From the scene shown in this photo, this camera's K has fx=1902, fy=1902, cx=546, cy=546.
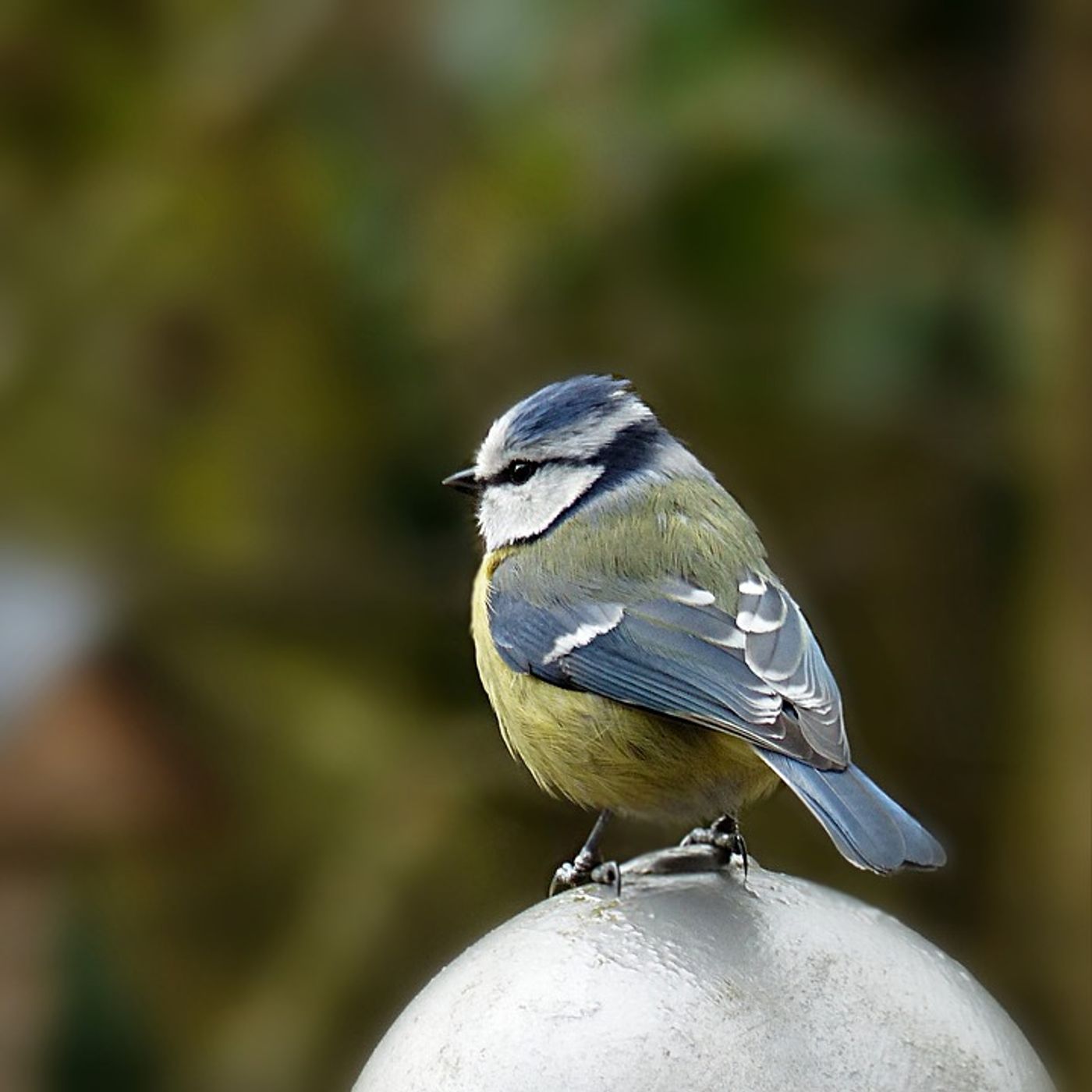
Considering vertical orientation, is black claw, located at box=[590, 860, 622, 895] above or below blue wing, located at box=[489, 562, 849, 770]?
below

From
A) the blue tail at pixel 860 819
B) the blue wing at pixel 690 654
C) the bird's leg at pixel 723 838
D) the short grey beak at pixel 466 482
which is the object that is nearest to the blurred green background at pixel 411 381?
the short grey beak at pixel 466 482

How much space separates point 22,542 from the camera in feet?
10.2

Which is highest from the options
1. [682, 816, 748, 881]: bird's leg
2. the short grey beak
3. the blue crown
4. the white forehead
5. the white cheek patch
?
the blue crown

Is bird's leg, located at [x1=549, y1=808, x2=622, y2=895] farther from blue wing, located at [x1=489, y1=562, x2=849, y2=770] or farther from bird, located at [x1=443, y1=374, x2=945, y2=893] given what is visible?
blue wing, located at [x1=489, y1=562, x2=849, y2=770]

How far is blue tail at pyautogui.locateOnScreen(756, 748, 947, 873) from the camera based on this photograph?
5.23ft

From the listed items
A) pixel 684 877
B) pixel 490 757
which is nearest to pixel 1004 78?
pixel 490 757

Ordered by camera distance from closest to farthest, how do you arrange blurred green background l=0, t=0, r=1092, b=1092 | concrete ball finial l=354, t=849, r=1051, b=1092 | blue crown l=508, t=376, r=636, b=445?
concrete ball finial l=354, t=849, r=1051, b=1092, blue crown l=508, t=376, r=636, b=445, blurred green background l=0, t=0, r=1092, b=1092

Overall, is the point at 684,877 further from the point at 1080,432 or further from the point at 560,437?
the point at 1080,432

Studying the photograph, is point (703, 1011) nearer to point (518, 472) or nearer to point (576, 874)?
point (576, 874)

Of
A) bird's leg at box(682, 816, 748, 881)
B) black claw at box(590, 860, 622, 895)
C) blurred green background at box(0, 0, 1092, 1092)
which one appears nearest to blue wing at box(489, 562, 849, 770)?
bird's leg at box(682, 816, 748, 881)

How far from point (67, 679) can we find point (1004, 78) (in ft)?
6.84

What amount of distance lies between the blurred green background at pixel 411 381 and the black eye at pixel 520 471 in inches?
34.2

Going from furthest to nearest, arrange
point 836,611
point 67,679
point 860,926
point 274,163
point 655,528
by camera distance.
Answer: point 836,611 < point 274,163 < point 67,679 < point 655,528 < point 860,926

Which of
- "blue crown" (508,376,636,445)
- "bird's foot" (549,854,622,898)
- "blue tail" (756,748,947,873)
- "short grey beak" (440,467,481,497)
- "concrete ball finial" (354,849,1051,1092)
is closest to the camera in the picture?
"concrete ball finial" (354,849,1051,1092)
